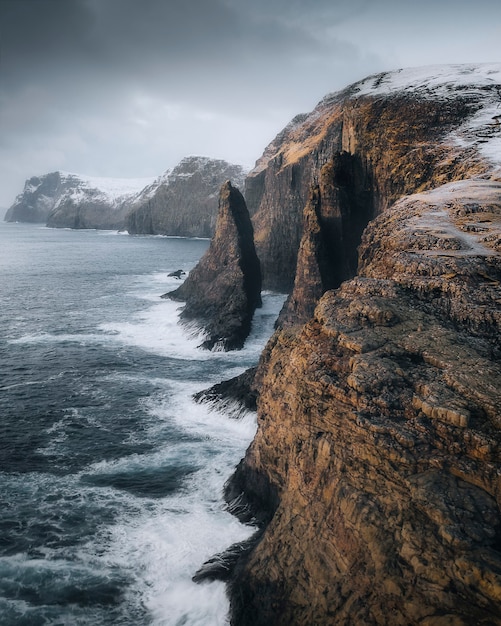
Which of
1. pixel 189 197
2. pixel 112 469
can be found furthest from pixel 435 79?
pixel 189 197

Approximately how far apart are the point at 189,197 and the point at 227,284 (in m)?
143

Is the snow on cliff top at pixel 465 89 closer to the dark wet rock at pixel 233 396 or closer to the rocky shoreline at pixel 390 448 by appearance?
the rocky shoreline at pixel 390 448

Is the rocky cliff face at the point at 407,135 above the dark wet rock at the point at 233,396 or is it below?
above

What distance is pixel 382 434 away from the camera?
500 inches

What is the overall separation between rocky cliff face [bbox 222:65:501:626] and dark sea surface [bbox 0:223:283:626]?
286 cm

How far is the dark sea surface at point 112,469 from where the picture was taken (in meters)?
16.5

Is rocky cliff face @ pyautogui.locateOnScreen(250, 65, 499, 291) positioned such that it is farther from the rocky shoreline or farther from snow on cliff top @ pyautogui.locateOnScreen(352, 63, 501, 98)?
the rocky shoreline

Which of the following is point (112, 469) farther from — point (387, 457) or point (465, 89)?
point (465, 89)

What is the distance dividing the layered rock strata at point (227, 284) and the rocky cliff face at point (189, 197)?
4803 inches

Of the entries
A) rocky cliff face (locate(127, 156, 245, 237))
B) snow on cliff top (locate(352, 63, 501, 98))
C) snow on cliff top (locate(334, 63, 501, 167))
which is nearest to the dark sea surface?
snow on cliff top (locate(334, 63, 501, 167))

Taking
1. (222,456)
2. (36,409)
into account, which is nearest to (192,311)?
(36,409)

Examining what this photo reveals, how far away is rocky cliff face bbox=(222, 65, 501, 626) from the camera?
425 inches

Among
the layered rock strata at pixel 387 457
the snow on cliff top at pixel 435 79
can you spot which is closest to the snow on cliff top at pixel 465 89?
the snow on cliff top at pixel 435 79

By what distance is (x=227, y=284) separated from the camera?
51.6m
